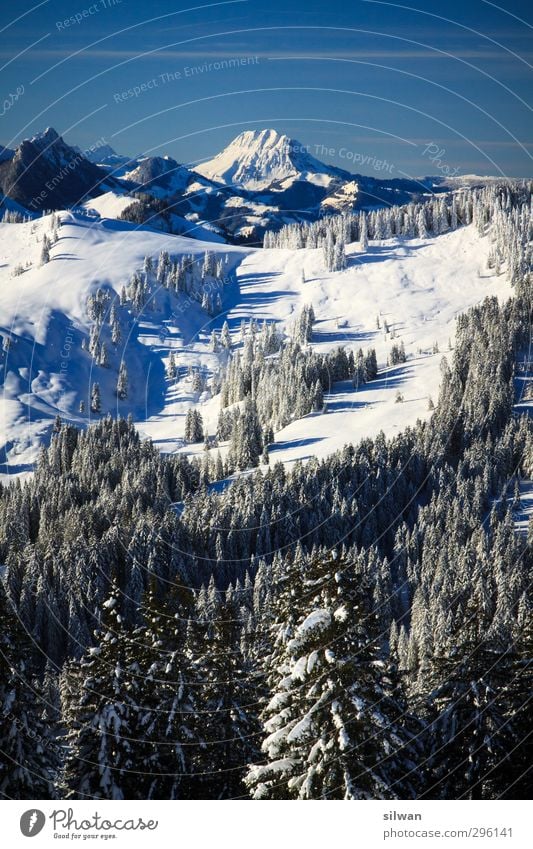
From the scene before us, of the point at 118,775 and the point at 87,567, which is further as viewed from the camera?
the point at 87,567

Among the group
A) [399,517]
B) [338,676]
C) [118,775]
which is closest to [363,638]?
[338,676]

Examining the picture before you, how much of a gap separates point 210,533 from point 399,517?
3962cm

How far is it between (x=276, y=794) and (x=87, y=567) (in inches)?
3872

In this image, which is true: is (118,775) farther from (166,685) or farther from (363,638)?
(363,638)

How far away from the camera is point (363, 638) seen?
2623 centimetres

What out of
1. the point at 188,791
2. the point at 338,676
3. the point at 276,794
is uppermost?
the point at 338,676

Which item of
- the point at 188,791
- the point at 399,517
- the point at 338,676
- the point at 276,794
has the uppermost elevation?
the point at 338,676

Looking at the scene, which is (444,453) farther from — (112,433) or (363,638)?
(363,638)

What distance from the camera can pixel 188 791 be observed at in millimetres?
31609

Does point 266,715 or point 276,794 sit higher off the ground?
point 266,715
